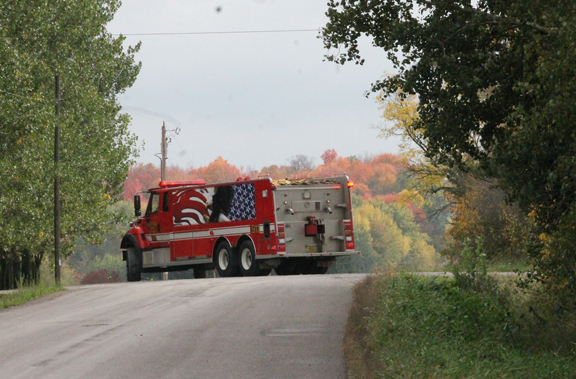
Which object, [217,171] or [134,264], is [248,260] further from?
[217,171]

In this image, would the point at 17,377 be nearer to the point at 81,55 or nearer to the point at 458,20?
the point at 458,20

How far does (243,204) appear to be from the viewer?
88.5ft

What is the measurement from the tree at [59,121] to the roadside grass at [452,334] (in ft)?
39.7

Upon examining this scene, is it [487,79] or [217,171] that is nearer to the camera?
[487,79]

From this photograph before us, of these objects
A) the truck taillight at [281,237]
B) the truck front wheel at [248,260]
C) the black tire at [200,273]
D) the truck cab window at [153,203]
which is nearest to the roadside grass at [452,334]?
the truck taillight at [281,237]

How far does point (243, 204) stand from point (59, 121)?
7.14m

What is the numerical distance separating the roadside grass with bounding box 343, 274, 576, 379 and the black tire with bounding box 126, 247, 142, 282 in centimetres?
1407

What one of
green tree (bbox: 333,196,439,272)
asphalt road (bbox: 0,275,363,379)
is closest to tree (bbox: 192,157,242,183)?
green tree (bbox: 333,196,439,272)

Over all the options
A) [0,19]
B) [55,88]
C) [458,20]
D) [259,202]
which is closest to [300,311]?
[458,20]

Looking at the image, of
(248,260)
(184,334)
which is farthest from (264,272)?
(184,334)

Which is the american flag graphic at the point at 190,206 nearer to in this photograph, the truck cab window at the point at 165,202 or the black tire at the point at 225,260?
the truck cab window at the point at 165,202

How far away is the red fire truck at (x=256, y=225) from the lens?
2655 centimetres

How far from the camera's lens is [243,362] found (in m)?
10.3

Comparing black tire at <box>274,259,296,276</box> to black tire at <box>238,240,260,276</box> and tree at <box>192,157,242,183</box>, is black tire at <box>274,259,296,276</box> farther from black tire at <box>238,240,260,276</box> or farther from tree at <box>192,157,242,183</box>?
tree at <box>192,157,242,183</box>
